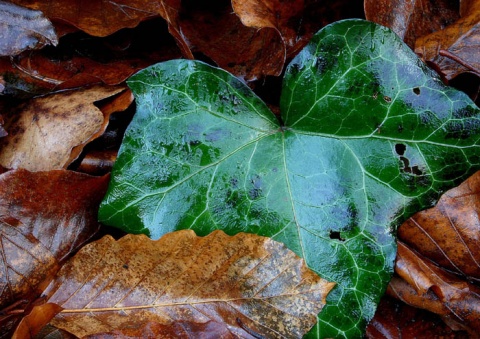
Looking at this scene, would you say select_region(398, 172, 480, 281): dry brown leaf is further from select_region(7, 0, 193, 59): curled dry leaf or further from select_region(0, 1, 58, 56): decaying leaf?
select_region(0, 1, 58, 56): decaying leaf

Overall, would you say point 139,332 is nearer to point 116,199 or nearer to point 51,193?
point 116,199

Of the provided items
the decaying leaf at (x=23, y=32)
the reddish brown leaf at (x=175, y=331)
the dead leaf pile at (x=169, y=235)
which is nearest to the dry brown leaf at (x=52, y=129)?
the dead leaf pile at (x=169, y=235)

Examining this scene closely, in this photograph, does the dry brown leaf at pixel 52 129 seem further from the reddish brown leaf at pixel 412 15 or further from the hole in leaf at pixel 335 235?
the reddish brown leaf at pixel 412 15

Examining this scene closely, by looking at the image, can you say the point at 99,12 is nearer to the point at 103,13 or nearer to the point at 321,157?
the point at 103,13

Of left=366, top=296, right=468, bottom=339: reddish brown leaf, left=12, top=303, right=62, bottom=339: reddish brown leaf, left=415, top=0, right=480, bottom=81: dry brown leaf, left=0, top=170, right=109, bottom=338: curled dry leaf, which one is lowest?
left=366, top=296, right=468, bottom=339: reddish brown leaf

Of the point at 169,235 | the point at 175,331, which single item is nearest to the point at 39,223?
the point at 169,235

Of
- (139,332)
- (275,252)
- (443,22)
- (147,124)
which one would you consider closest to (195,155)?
(147,124)

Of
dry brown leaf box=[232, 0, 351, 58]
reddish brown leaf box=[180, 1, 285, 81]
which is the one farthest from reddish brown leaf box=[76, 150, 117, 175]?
dry brown leaf box=[232, 0, 351, 58]
